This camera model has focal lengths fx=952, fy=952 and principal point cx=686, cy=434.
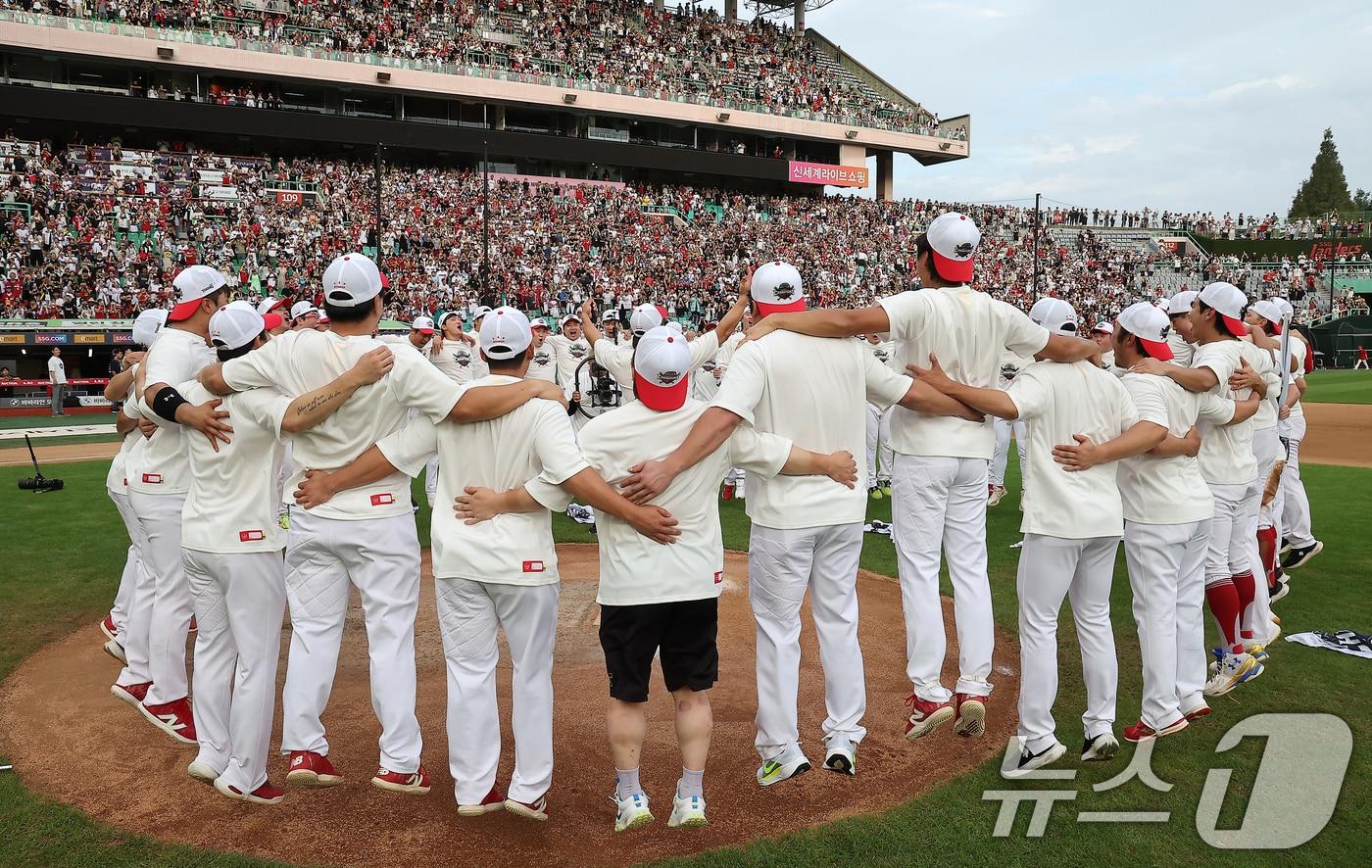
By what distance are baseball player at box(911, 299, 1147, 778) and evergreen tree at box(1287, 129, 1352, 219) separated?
10452 cm

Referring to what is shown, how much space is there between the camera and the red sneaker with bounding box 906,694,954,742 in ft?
16.6

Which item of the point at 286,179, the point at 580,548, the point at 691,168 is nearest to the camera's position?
the point at 580,548

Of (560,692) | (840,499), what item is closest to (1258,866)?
(840,499)

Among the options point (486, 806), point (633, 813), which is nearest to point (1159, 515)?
point (633, 813)

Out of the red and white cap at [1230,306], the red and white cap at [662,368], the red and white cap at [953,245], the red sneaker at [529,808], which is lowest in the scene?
the red sneaker at [529,808]

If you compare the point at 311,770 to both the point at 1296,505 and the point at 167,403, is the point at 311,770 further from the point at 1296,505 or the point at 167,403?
the point at 1296,505

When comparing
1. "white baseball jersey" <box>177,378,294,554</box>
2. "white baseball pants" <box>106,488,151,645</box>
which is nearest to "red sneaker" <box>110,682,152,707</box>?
"white baseball pants" <box>106,488,151,645</box>

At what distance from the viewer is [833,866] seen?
415cm

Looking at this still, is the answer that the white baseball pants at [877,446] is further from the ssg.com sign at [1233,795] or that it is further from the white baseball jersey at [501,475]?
the white baseball jersey at [501,475]

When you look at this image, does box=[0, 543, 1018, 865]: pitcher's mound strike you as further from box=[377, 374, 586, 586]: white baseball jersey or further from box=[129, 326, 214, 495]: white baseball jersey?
box=[129, 326, 214, 495]: white baseball jersey

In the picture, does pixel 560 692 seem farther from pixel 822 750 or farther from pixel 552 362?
pixel 552 362

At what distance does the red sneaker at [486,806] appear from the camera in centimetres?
454

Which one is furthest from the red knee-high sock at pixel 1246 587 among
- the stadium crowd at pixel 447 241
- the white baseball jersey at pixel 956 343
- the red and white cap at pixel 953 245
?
the stadium crowd at pixel 447 241

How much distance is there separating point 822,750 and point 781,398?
2.09 metres
